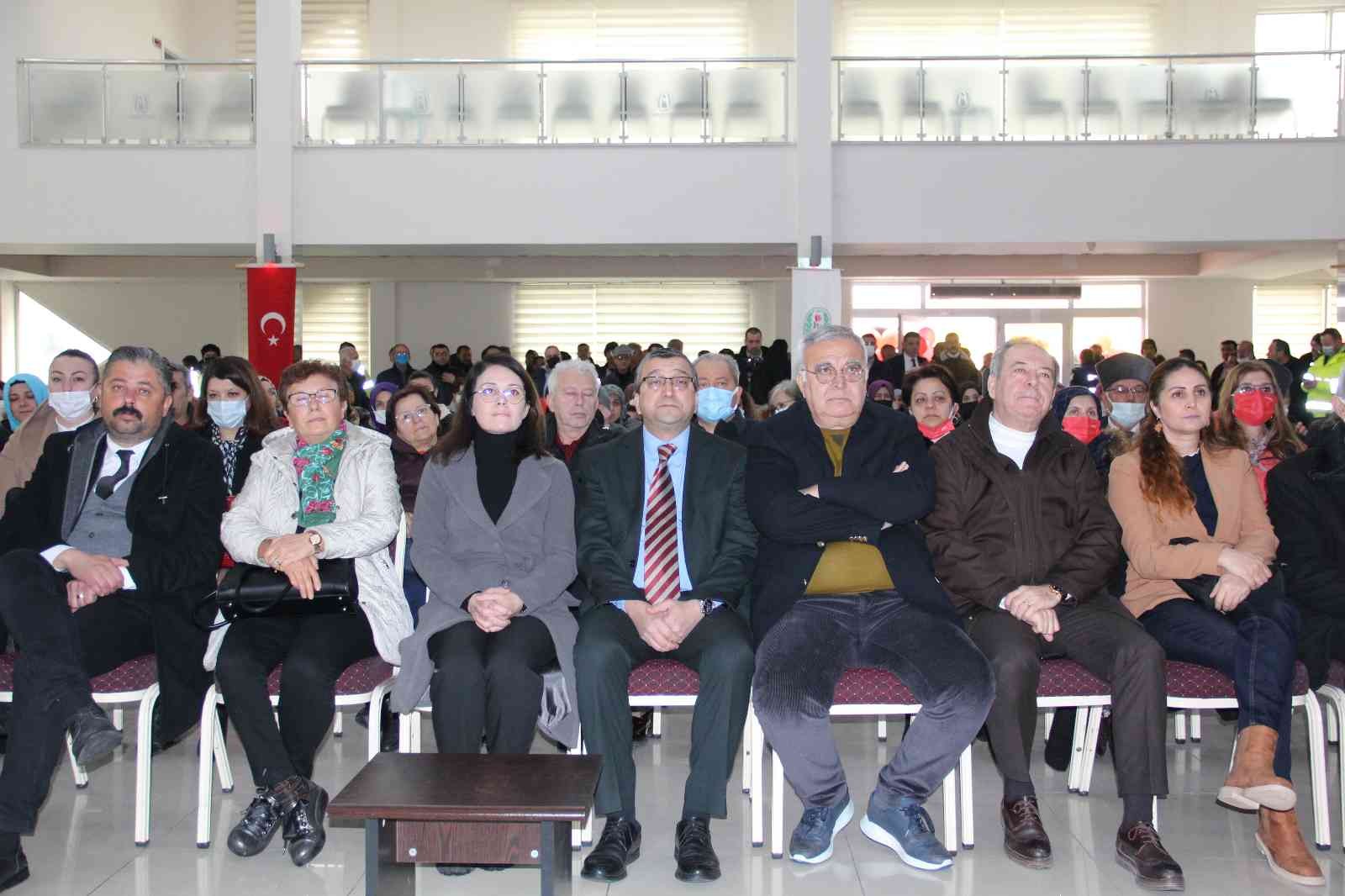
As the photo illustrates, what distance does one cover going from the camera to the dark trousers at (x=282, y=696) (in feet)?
11.7

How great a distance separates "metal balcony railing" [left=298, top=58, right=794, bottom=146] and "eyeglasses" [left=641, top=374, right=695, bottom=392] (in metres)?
8.02

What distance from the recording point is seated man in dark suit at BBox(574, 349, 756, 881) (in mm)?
3500

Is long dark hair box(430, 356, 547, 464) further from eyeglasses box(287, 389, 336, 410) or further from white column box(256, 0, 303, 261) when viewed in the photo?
white column box(256, 0, 303, 261)

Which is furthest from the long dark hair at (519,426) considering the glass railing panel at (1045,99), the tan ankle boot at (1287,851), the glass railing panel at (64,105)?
the glass railing panel at (64,105)

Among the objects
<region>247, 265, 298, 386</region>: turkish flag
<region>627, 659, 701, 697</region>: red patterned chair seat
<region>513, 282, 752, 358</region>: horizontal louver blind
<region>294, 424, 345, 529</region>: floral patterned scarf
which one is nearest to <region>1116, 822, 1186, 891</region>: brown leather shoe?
<region>627, 659, 701, 697</region>: red patterned chair seat

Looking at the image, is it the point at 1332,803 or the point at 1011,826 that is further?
the point at 1332,803

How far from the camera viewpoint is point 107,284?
1678 cm

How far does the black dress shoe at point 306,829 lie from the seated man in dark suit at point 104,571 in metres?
0.46

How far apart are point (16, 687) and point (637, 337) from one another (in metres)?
13.4

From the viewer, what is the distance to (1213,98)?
37.2 ft

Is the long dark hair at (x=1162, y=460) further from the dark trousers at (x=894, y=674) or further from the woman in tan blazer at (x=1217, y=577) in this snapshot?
the dark trousers at (x=894, y=674)

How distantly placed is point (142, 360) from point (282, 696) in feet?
4.18

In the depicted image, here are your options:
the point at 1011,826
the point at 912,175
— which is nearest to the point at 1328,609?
the point at 1011,826

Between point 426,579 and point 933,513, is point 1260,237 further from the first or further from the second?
point 426,579
